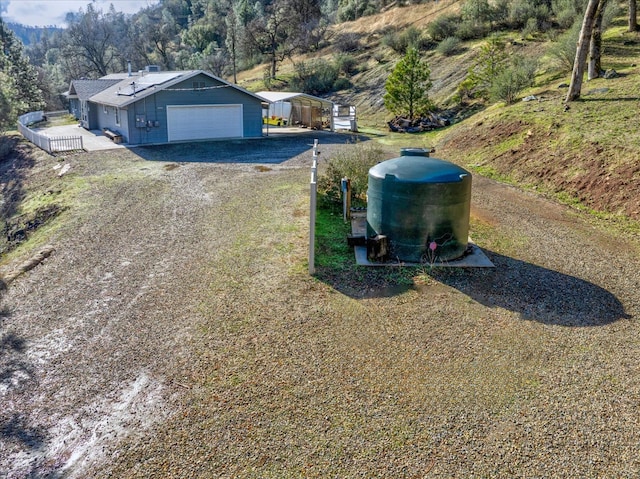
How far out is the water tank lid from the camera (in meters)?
8.33

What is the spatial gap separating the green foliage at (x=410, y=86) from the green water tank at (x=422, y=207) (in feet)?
63.5

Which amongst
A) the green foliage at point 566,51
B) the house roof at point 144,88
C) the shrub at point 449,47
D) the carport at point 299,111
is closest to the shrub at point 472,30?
the shrub at point 449,47

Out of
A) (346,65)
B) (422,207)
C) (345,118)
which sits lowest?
(422,207)

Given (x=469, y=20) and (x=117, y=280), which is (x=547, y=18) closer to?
(x=469, y=20)

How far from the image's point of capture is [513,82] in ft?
72.7

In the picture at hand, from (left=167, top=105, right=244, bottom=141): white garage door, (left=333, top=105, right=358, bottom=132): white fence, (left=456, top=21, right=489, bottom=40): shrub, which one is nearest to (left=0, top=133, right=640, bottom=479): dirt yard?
(left=167, top=105, right=244, bottom=141): white garage door

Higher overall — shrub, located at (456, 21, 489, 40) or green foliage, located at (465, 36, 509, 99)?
shrub, located at (456, 21, 489, 40)

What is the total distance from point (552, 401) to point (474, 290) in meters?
2.76

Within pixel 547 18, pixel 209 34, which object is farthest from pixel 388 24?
pixel 209 34

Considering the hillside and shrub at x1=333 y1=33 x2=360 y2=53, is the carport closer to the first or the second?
the hillside

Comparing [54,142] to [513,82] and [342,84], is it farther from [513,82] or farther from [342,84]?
[342,84]

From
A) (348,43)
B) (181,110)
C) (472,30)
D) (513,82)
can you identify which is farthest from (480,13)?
(181,110)

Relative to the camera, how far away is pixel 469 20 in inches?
1438

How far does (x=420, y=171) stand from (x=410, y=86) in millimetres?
19887
